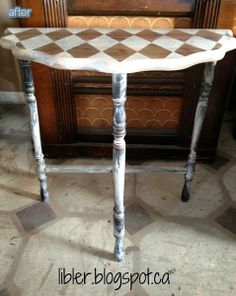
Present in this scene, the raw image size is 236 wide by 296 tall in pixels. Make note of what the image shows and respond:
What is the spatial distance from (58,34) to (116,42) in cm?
27

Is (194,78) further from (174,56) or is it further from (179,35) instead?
(174,56)

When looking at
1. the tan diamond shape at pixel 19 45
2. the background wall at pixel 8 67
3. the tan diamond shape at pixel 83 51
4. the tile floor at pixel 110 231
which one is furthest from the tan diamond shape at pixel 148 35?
the background wall at pixel 8 67

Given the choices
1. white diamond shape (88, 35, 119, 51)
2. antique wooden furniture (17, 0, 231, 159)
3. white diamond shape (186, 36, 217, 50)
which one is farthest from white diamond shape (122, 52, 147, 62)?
antique wooden furniture (17, 0, 231, 159)

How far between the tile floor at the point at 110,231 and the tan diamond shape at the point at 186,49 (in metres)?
0.85

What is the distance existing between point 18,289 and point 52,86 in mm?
1021

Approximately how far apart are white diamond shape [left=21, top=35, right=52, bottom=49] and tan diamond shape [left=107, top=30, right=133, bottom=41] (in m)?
0.25

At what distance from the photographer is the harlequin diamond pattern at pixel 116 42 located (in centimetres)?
104

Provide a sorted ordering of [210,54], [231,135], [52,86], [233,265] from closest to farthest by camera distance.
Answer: [210,54]
[233,265]
[52,86]
[231,135]

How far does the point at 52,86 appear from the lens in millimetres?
1704

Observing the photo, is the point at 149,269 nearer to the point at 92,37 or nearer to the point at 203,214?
the point at 203,214

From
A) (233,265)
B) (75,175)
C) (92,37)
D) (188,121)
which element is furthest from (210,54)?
(75,175)

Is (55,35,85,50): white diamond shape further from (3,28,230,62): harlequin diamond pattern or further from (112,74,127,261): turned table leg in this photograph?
(112,74,127,261): turned table leg

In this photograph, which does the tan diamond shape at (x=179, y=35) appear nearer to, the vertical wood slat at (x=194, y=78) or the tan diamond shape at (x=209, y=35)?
the tan diamond shape at (x=209, y=35)

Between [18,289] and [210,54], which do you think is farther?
[18,289]
